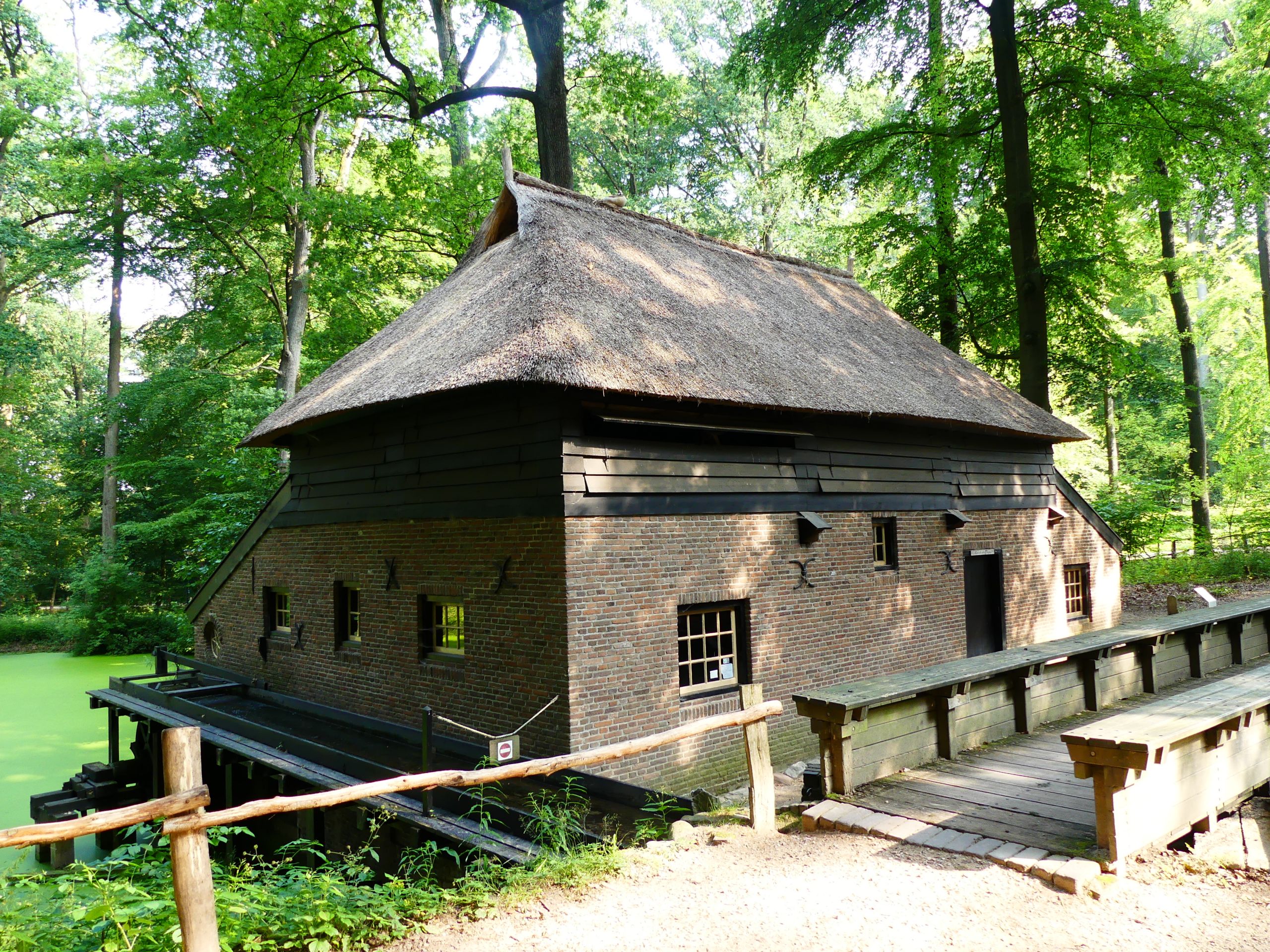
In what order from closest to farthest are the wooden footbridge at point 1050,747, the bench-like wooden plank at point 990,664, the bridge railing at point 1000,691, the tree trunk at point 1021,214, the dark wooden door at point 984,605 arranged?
the wooden footbridge at point 1050,747, the bench-like wooden plank at point 990,664, the bridge railing at point 1000,691, the dark wooden door at point 984,605, the tree trunk at point 1021,214

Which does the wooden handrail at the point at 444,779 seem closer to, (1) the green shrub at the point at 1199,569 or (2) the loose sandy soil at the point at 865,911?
(2) the loose sandy soil at the point at 865,911

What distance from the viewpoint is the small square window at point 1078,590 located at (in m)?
14.5

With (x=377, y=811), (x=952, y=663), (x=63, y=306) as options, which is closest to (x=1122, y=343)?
(x=952, y=663)

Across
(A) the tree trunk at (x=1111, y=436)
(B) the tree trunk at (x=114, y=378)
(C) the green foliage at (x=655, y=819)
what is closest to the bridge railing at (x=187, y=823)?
(C) the green foliage at (x=655, y=819)

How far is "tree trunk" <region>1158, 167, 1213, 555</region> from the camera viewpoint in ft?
66.1

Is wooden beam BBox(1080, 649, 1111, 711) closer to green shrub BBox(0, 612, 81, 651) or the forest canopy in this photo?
the forest canopy

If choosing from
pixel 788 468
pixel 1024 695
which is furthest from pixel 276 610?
pixel 1024 695

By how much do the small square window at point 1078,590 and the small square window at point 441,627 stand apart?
11108 mm

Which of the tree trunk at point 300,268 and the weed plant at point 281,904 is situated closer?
the weed plant at point 281,904

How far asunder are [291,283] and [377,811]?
17.3 meters

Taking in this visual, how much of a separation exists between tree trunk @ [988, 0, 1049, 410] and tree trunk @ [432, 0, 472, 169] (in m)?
11.1

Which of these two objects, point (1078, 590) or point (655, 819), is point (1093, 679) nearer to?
point (655, 819)

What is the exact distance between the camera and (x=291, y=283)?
2077 cm

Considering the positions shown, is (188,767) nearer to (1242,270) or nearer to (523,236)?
(523,236)
